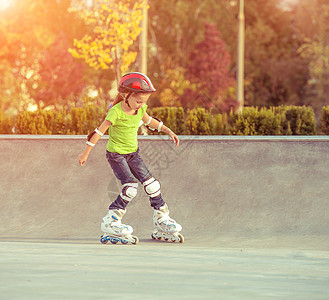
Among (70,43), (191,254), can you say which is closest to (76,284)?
(191,254)

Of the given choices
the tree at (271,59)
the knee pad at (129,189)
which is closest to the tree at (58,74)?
the tree at (271,59)

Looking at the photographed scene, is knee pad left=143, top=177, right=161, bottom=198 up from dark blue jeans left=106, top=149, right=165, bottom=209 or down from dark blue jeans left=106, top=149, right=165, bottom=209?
down

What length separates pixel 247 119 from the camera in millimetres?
11453

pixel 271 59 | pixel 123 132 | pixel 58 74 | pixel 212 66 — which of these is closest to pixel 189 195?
pixel 123 132

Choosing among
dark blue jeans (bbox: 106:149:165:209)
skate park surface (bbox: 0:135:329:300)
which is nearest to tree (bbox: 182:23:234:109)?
skate park surface (bbox: 0:135:329:300)

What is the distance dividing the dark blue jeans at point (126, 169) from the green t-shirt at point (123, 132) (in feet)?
0.21

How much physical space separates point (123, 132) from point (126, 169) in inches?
15.5

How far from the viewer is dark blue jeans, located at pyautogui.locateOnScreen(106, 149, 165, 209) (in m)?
7.91

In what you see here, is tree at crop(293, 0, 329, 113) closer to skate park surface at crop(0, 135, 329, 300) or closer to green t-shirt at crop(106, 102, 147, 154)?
skate park surface at crop(0, 135, 329, 300)

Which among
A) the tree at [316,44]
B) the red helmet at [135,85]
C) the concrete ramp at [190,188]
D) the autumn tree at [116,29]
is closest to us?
the red helmet at [135,85]

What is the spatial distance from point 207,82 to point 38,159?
32.7 metres

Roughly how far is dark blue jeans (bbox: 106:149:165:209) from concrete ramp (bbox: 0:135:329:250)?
41.4 inches

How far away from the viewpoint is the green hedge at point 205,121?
451 inches

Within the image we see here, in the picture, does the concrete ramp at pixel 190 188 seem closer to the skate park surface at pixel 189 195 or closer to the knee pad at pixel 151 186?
the skate park surface at pixel 189 195
